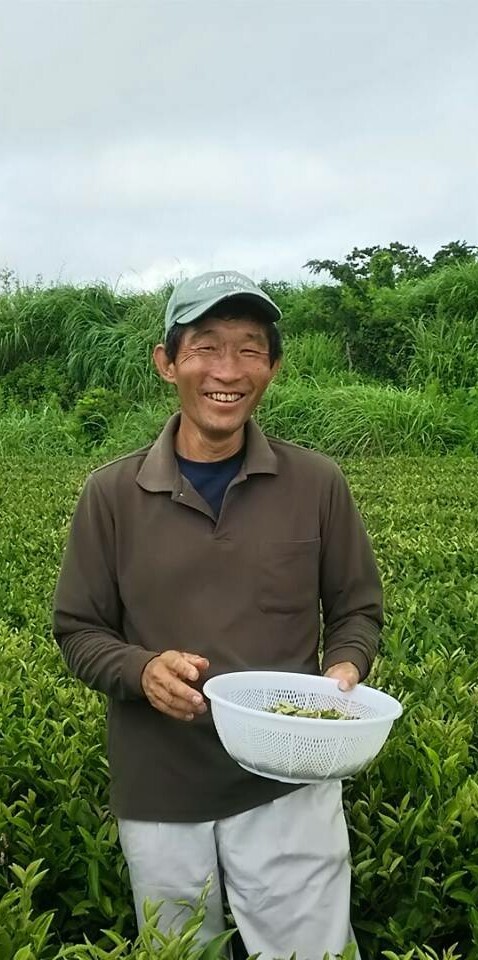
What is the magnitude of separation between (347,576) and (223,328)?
553mm

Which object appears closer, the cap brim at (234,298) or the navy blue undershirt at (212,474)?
the cap brim at (234,298)

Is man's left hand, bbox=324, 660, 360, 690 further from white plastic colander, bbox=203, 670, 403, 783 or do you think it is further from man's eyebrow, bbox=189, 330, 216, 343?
man's eyebrow, bbox=189, 330, 216, 343

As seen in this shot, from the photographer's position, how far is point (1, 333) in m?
16.2

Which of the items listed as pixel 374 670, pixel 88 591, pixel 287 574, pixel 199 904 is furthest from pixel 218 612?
pixel 374 670

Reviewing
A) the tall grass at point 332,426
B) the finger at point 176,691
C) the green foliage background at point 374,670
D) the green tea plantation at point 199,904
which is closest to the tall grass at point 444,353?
the green foliage background at point 374,670

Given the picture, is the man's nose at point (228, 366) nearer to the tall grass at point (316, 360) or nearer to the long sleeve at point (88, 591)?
the long sleeve at point (88, 591)

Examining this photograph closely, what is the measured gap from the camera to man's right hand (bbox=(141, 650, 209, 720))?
1732 millimetres

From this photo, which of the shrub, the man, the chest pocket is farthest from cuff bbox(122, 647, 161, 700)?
the shrub

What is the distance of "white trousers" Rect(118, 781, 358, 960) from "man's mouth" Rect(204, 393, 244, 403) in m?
0.73

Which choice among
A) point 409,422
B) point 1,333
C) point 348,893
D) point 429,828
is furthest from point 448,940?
point 1,333

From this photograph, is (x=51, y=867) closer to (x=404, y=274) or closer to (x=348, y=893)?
(x=348, y=893)

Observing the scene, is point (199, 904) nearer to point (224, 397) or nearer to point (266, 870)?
point (266, 870)

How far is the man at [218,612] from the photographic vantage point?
1.86 metres

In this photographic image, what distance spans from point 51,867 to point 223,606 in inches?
28.9
